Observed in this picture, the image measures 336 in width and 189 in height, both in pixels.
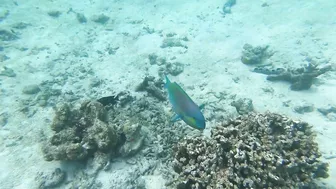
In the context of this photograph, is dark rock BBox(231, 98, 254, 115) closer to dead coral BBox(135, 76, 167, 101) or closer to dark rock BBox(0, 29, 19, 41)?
dead coral BBox(135, 76, 167, 101)

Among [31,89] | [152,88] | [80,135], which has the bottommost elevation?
[31,89]

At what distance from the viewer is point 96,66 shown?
960 cm

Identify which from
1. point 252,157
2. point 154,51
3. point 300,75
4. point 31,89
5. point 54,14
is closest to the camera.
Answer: point 252,157

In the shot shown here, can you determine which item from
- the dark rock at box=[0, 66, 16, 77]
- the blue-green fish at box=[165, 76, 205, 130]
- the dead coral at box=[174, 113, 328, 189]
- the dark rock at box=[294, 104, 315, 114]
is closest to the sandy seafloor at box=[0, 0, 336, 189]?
the dark rock at box=[294, 104, 315, 114]

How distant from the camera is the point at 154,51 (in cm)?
1038

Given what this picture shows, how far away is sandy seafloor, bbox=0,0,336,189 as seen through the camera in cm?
568

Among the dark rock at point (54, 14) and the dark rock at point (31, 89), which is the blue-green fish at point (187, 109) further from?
the dark rock at point (54, 14)

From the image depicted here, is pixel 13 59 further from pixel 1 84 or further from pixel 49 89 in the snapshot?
pixel 49 89

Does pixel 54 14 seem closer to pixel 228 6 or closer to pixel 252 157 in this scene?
pixel 228 6

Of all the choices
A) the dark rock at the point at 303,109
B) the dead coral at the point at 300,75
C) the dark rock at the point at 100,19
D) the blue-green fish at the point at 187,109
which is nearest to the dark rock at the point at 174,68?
the dead coral at the point at 300,75

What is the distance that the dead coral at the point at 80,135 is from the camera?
14.2 feet

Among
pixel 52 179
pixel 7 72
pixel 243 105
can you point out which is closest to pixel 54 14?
pixel 7 72

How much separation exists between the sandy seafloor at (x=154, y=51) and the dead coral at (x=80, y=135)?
421 mm

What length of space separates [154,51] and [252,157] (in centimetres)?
785
